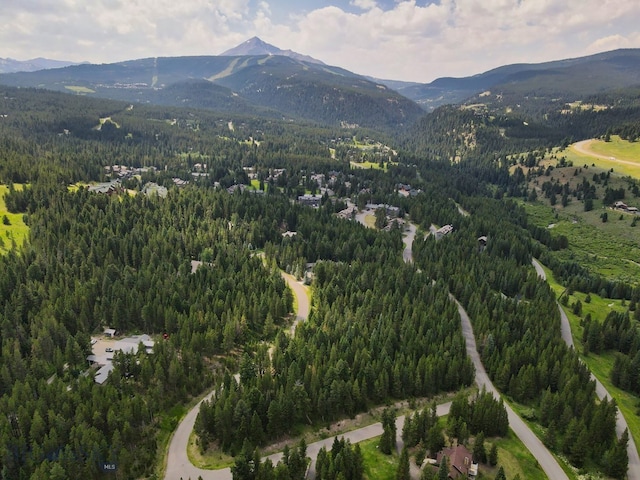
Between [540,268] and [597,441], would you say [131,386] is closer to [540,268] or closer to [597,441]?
[597,441]

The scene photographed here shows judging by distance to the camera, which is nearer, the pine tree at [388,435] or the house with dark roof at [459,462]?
the house with dark roof at [459,462]

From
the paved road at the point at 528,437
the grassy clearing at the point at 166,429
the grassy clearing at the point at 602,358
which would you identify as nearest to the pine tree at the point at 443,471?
the paved road at the point at 528,437

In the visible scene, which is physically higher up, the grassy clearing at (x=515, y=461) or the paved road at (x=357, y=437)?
the grassy clearing at (x=515, y=461)

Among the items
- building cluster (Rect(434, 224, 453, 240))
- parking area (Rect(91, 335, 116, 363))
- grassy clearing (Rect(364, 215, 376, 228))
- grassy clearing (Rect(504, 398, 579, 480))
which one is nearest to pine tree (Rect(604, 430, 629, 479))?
grassy clearing (Rect(504, 398, 579, 480))

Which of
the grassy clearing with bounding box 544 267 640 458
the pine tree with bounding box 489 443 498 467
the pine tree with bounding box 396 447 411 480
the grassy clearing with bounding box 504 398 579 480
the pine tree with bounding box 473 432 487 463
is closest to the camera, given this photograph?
the pine tree with bounding box 396 447 411 480

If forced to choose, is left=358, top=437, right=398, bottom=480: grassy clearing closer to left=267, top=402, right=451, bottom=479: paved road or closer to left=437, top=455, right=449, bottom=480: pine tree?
left=267, top=402, right=451, bottom=479: paved road

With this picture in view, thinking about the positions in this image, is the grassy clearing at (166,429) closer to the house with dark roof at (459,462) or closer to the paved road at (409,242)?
the house with dark roof at (459,462)

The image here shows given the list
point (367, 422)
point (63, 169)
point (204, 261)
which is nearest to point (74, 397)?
point (367, 422)
